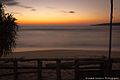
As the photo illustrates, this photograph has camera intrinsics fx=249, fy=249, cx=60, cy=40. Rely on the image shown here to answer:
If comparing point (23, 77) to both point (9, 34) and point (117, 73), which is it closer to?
point (9, 34)

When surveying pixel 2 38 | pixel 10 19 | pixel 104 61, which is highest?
pixel 10 19

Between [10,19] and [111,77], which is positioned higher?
[10,19]

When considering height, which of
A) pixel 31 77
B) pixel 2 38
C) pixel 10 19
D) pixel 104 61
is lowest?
pixel 31 77

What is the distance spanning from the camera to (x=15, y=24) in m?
14.6

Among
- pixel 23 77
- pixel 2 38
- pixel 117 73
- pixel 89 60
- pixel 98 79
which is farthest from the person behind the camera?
pixel 2 38

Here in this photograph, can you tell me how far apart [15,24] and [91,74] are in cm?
713

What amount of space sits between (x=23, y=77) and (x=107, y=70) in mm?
4803

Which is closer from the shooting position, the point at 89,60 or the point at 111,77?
the point at 111,77

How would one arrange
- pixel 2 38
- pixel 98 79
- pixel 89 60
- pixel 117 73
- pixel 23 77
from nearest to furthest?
pixel 98 79 → pixel 117 73 → pixel 89 60 → pixel 23 77 → pixel 2 38

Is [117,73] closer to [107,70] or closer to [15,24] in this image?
[107,70]

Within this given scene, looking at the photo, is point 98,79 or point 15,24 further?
point 15,24

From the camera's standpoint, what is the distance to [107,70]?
9.02 metres

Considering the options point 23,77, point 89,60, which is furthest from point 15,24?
point 89,60

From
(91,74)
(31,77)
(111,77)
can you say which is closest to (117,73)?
(111,77)
